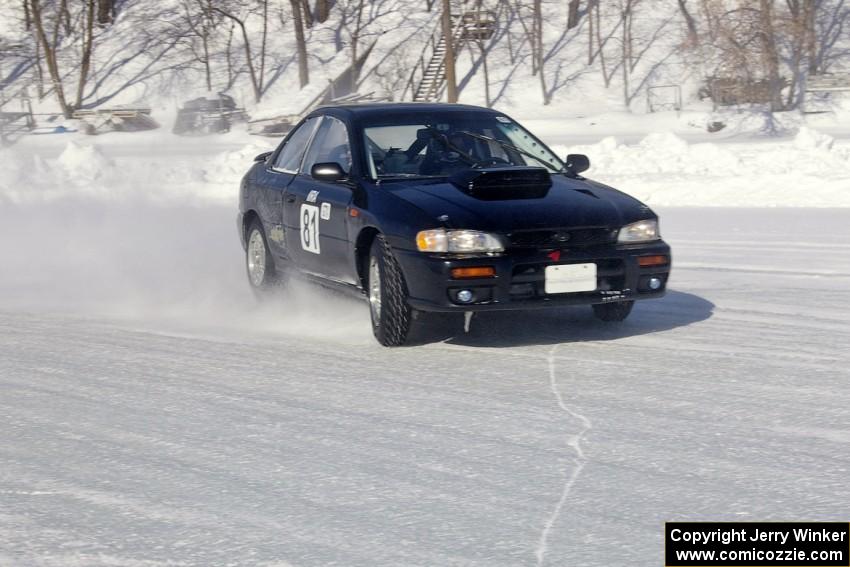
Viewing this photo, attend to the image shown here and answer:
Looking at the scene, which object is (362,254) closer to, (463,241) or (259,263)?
(463,241)

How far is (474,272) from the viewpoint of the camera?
6.80 metres

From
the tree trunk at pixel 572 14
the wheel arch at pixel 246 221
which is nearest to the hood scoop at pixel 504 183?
the wheel arch at pixel 246 221

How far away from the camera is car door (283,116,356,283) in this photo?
309 inches

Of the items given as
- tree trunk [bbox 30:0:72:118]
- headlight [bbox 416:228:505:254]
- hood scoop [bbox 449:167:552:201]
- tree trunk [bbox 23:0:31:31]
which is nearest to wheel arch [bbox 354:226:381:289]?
hood scoop [bbox 449:167:552:201]

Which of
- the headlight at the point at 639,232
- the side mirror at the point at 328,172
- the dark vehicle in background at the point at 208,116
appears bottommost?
the dark vehicle in background at the point at 208,116

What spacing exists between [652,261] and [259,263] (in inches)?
138

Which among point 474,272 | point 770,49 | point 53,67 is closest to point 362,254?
point 474,272

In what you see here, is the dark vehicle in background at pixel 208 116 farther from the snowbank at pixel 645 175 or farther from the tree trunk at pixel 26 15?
the snowbank at pixel 645 175

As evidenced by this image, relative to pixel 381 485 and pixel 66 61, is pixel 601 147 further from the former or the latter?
pixel 66 61

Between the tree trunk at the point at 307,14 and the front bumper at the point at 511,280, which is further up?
the tree trunk at the point at 307,14

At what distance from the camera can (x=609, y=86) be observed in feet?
145

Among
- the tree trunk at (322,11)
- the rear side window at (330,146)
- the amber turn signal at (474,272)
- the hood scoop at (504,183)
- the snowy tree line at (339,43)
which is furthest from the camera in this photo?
the tree trunk at (322,11)

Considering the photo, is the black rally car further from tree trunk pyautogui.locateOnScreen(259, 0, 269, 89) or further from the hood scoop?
tree trunk pyautogui.locateOnScreen(259, 0, 269, 89)

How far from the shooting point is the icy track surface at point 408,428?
4121 mm
